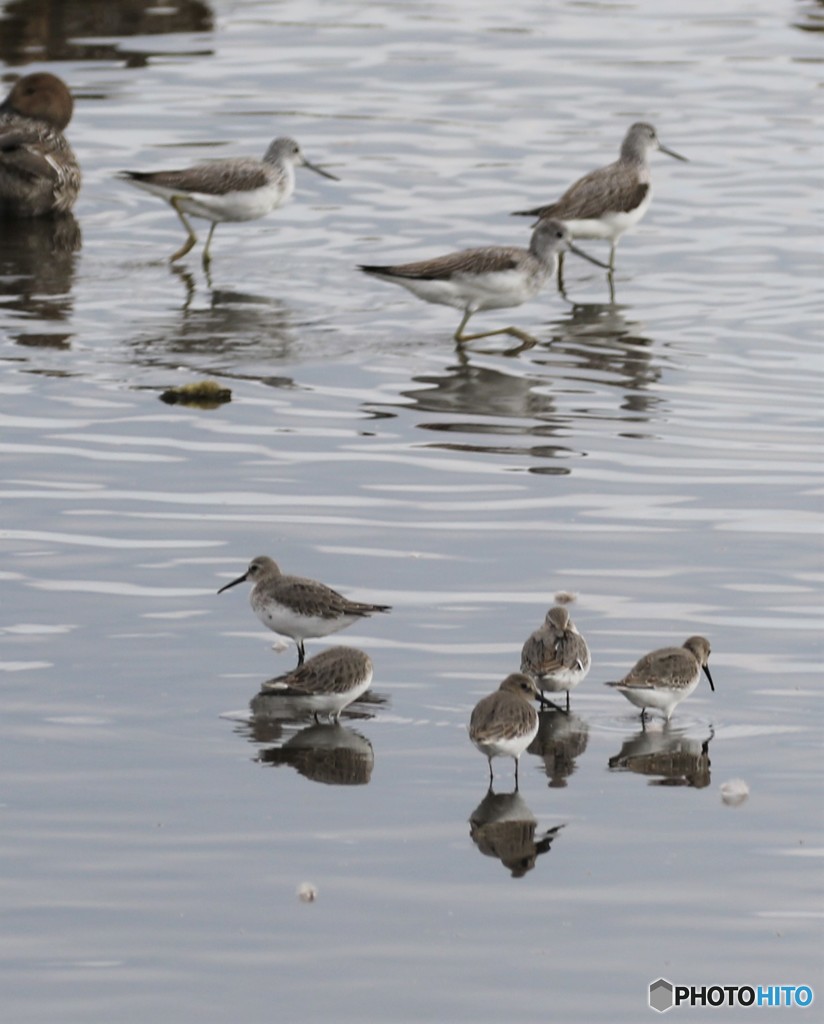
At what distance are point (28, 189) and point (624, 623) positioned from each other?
40.6 feet

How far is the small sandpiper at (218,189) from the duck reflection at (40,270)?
103cm

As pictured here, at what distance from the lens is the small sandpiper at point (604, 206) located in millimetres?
19484

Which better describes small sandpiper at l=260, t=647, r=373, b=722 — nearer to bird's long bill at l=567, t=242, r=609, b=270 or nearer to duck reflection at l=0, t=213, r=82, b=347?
duck reflection at l=0, t=213, r=82, b=347

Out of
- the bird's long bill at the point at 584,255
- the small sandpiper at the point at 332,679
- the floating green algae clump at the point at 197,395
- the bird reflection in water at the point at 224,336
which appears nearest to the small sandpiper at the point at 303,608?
the small sandpiper at the point at 332,679

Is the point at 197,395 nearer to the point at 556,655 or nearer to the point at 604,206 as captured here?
the point at 604,206

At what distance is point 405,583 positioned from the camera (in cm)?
1144

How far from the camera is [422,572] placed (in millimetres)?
11625

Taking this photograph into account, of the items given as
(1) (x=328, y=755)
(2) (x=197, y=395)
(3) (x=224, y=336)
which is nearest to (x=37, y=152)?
(3) (x=224, y=336)

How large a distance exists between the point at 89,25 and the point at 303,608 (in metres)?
23.1

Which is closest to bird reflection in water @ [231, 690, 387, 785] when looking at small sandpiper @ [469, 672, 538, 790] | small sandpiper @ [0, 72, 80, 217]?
small sandpiper @ [469, 672, 538, 790]

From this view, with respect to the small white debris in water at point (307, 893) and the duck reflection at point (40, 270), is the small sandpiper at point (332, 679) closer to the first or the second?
the small white debris in water at point (307, 893)

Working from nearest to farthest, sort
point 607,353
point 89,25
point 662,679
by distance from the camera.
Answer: point 662,679, point 607,353, point 89,25

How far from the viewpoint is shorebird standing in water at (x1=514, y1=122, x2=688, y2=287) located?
19484mm

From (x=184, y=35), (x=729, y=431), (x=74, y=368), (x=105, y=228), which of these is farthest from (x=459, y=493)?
(x=184, y=35)
